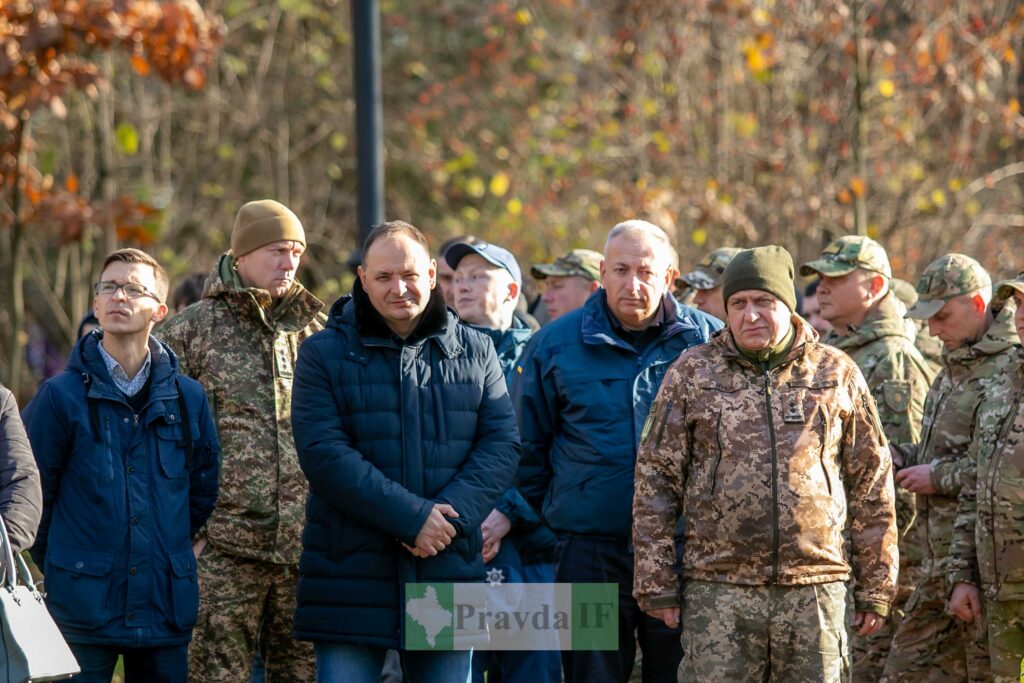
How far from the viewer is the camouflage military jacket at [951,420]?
639cm

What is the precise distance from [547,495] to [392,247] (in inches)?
59.7

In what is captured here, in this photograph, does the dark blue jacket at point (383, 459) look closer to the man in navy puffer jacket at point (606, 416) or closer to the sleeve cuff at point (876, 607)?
the man in navy puffer jacket at point (606, 416)

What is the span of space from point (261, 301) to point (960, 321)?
3167mm

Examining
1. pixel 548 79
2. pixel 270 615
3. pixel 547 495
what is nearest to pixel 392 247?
pixel 547 495

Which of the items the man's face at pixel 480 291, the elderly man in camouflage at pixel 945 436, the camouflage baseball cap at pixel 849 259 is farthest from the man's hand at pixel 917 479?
the man's face at pixel 480 291

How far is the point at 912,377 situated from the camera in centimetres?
718

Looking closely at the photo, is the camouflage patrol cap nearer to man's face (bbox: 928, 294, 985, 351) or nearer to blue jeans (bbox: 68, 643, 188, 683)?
man's face (bbox: 928, 294, 985, 351)

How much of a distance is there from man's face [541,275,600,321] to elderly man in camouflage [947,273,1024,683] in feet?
9.71

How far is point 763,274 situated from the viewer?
18.3ft

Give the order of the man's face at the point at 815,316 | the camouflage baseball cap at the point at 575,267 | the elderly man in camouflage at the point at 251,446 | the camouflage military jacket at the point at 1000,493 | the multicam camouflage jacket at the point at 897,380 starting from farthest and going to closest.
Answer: the man's face at the point at 815,316, the camouflage baseball cap at the point at 575,267, the multicam camouflage jacket at the point at 897,380, the elderly man in camouflage at the point at 251,446, the camouflage military jacket at the point at 1000,493

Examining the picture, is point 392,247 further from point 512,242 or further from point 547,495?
point 512,242

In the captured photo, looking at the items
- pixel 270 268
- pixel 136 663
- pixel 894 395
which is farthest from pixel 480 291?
pixel 136 663

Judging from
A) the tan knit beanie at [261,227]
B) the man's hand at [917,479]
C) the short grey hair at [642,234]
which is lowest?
the man's hand at [917,479]

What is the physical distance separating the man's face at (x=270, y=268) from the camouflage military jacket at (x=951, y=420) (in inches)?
118
